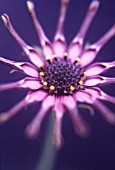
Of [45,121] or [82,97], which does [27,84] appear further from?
[45,121]

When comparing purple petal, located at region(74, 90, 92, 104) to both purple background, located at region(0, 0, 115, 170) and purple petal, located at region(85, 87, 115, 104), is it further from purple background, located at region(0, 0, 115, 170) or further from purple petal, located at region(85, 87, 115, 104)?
purple background, located at region(0, 0, 115, 170)

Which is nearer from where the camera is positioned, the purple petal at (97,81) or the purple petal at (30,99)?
the purple petal at (30,99)

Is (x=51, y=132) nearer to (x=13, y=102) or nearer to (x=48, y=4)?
(x=13, y=102)

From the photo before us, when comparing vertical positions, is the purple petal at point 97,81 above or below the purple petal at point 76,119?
above

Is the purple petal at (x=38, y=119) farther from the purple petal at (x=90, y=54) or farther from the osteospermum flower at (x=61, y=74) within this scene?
the purple petal at (x=90, y=54)

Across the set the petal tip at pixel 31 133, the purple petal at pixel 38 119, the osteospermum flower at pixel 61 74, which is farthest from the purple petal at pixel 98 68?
the petal tip at pixel 31 133

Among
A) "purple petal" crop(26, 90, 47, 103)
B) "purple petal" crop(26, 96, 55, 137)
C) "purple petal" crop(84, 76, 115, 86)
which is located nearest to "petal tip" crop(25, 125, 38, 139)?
"purple petal" crop(26, 96, 55, 137)

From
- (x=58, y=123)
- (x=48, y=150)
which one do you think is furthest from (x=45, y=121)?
(x=58, y=123)
